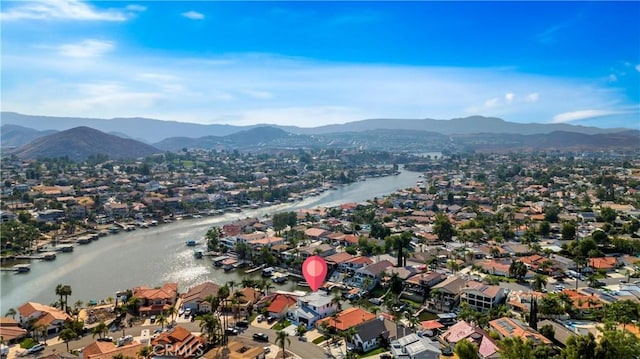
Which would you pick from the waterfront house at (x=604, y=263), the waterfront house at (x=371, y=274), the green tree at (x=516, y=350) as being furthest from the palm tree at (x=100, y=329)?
the waterfront house at (x=604, y=263)

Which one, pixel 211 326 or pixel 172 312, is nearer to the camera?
pixel 211 326

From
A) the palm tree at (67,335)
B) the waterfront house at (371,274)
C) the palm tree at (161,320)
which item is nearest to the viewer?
the palm tree at (67,335)

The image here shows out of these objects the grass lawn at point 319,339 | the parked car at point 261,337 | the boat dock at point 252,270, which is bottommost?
the boat dock at point 252,270

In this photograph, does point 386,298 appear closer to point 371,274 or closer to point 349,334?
point 371,274

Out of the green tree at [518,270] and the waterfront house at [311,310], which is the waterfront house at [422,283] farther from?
the waterfront house at [311,310]

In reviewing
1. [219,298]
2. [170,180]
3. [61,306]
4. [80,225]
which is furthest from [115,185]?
[219,298]

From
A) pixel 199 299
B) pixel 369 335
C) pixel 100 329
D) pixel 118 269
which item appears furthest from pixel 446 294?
pixel 118 269

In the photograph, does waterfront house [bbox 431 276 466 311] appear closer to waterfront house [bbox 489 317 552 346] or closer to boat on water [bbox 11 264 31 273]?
waterfront house [bbox 489 317 552 346]

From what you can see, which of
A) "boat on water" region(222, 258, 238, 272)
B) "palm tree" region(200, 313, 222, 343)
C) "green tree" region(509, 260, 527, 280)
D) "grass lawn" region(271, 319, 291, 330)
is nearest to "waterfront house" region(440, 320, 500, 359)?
"grass lawn" region(271, 319, 291, 330)
